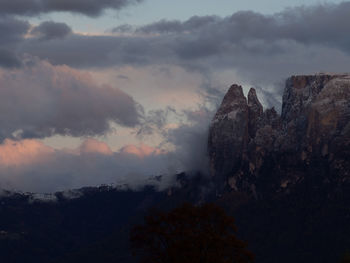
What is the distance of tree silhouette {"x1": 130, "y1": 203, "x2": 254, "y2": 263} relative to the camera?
462 ft

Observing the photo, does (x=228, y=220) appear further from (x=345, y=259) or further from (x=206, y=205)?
(x=345, y=259)

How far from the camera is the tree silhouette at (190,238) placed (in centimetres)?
14088

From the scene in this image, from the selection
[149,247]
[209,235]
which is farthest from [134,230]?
[209,235]

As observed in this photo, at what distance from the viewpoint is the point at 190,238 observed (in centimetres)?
14175

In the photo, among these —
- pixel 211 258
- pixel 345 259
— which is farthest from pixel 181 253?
pixel 345 259

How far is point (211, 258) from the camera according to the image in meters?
140

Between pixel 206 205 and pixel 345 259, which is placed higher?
pixel 206 205

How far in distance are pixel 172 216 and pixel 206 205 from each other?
226 inches

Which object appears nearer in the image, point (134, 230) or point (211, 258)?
point (211, 258)

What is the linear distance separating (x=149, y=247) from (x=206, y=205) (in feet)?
38.0

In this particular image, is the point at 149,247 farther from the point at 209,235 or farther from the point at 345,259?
the point at 345,259

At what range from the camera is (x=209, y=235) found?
5586 inches

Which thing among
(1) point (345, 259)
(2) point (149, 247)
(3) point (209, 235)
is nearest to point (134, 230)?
(2) point (149, 247)

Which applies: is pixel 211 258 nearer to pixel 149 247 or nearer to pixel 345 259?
pixel 149 247
